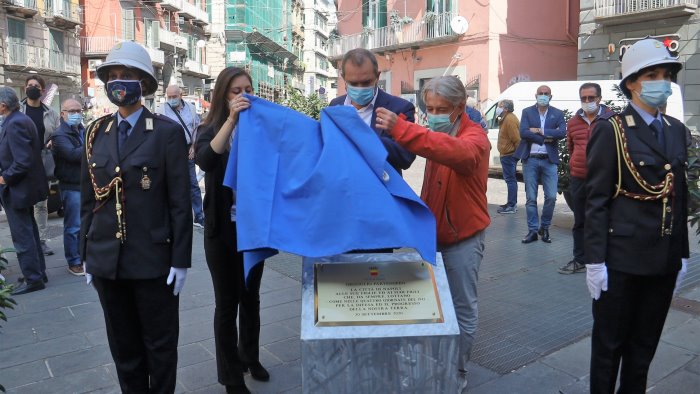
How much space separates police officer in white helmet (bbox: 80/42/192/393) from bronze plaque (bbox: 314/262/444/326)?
2.65 ft

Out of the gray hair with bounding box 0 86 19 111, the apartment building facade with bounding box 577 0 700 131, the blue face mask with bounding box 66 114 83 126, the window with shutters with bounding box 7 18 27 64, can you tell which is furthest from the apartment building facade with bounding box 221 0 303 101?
the gray hair with bounding box 0 86 19 111

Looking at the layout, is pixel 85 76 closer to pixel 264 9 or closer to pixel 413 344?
pixel 264 9

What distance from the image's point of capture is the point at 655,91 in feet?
9.37

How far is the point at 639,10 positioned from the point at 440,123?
18210mm

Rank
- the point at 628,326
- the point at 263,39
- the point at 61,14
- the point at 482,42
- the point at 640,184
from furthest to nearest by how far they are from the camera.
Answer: the point at 263,39, the point at 61,14, the point at 482,42, the point at 628,326, the point at 640,184

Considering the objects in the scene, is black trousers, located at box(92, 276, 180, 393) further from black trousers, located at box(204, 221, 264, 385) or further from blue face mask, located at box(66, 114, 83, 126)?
blue face mask, located at box(66, 114, 83, 126)

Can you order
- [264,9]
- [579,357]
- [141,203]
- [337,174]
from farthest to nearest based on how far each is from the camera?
[264,9] → [579,357] → [141,203] → [337,174]

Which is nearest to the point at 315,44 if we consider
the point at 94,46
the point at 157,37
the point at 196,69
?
the point at 196,69

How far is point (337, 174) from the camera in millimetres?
2465

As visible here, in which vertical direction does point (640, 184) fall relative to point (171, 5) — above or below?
below

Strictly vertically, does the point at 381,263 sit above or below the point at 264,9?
below

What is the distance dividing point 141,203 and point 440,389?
1.60 metres

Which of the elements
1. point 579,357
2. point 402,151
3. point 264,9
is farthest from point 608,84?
point 264,9

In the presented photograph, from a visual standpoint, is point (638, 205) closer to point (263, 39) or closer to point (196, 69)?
point (196, 69)
